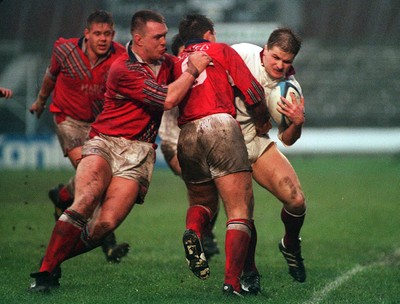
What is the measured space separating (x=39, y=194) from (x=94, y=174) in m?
9.72

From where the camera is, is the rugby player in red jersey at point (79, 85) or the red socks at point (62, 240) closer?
the red socks at point (62, 240)

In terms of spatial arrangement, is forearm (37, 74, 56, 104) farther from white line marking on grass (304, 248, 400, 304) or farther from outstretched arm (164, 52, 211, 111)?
white line marking on grass (304, 248, 400, 304)

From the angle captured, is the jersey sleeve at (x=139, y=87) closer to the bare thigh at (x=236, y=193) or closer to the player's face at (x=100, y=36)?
the bare thigh at (x=236, y=193)

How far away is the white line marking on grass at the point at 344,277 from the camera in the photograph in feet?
24.5

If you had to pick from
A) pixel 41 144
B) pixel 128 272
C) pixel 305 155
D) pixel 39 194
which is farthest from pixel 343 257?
pixel 305 155

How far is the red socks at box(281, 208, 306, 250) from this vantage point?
8352mm

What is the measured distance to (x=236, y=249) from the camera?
727cm

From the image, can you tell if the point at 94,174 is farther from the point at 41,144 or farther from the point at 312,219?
the point at 41,144

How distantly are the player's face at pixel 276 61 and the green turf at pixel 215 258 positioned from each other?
1.68 meters

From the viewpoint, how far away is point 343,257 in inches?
402

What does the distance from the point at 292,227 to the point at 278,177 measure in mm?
522

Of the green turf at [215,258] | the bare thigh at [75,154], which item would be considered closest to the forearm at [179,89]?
the green turf at [215,258]

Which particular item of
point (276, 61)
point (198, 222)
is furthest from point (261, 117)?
point (198, 222)

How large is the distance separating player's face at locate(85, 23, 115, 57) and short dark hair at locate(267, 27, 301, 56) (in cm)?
239
